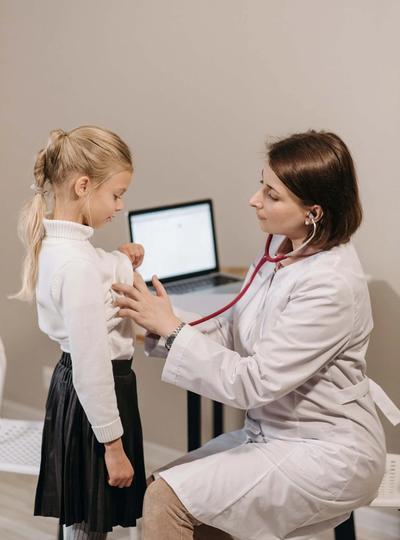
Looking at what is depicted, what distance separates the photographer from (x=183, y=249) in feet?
8.38

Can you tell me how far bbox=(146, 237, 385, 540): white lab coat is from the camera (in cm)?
154

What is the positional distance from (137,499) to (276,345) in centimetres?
44

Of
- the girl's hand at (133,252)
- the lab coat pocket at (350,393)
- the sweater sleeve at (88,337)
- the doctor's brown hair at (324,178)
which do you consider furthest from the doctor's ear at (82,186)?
the lab coat pocket at (350,393)

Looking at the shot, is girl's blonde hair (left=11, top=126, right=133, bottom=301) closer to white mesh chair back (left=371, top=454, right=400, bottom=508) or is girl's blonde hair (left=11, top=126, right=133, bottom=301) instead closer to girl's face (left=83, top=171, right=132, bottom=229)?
girl's face (left=83, top=171, right=132, bottom=229)

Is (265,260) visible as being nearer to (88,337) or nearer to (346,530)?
(88,337)

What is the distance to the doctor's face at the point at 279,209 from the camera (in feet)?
5.33

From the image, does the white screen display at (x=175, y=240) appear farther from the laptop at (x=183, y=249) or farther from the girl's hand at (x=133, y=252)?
the girl's hand at (x=133, y=252)

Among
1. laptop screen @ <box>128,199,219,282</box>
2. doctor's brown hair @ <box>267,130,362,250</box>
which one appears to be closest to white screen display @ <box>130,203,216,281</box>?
laptop screen @ <box>128,199,219,282</box>

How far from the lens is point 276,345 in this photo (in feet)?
5.08

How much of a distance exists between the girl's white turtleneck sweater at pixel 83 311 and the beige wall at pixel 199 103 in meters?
1.04

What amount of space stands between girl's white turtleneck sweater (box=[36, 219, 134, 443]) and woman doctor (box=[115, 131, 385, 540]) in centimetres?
8

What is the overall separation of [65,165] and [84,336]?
331mm

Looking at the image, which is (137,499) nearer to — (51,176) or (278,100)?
(51,176)

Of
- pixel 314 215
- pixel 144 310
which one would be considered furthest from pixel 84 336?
pixel 314 215
